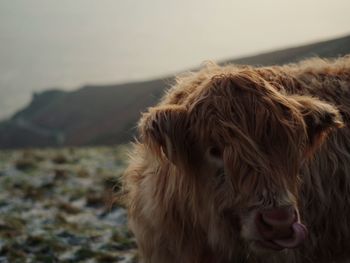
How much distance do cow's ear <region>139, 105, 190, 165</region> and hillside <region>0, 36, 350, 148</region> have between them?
4582 centimetres

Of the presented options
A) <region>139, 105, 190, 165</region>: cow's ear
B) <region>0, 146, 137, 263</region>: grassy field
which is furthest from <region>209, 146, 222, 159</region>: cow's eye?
<region>0, 146, 137, 263</region>: grassy field

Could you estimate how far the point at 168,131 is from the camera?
446cm

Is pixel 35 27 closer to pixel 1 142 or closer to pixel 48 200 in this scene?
pixel 1 142

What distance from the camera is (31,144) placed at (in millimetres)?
63000

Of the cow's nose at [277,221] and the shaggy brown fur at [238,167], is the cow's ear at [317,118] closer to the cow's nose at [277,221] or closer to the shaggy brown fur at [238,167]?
the shaggy brown fur at [238,167]

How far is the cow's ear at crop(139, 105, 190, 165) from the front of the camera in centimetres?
445

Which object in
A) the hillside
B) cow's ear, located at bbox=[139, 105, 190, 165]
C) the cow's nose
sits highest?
cow's ear, located at bbox=[139, 105, 190, 165]

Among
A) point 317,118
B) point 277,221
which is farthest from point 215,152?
point 317,118

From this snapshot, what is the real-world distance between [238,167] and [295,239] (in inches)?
24.5

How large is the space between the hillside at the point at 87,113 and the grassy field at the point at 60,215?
37578 mm

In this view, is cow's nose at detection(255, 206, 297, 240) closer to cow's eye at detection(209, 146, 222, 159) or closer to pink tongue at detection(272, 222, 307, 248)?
pink tongue at detection(272, 222, 307, 248)

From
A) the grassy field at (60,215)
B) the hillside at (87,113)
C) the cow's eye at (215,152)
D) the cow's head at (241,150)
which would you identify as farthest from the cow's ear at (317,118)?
the hillside at (87,113)

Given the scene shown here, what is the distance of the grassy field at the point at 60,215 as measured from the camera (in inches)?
304

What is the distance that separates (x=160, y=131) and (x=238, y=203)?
2.43ft
